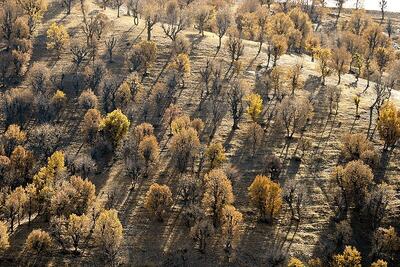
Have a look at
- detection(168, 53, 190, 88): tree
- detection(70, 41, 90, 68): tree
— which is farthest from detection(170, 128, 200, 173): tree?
detection(70, 41, 90, 68): tree

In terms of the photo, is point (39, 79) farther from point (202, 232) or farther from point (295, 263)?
point (295, 263)

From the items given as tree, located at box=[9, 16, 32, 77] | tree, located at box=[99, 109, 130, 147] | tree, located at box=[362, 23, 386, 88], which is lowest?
tree, located at box=[99, 109, 130, 147]

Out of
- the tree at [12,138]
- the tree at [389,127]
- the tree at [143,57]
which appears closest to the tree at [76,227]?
the tree at [12,138]

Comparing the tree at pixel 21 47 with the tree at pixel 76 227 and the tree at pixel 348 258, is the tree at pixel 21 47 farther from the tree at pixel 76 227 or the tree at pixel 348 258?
the tree at pixel 348 258

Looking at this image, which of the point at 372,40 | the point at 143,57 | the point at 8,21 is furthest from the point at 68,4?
the point at 372,40

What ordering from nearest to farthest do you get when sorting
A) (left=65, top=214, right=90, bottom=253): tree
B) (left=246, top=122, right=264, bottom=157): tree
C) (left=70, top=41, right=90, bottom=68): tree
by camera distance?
1. (left=65, top=214, right=90, bottom=253): tree
2. (left=246, top=122, right=264, bottom=157): tree
3. (left=70, top=41, right=90, bottom=68): tree

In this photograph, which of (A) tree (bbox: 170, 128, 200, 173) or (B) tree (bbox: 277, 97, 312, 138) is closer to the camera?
(A) tree (bbox: 170, 128, 200, 173)

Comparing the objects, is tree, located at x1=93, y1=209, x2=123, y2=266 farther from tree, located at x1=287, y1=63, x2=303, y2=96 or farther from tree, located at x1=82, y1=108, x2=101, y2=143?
tree, located at x1=287, y1=63, x2=303, y2=96
